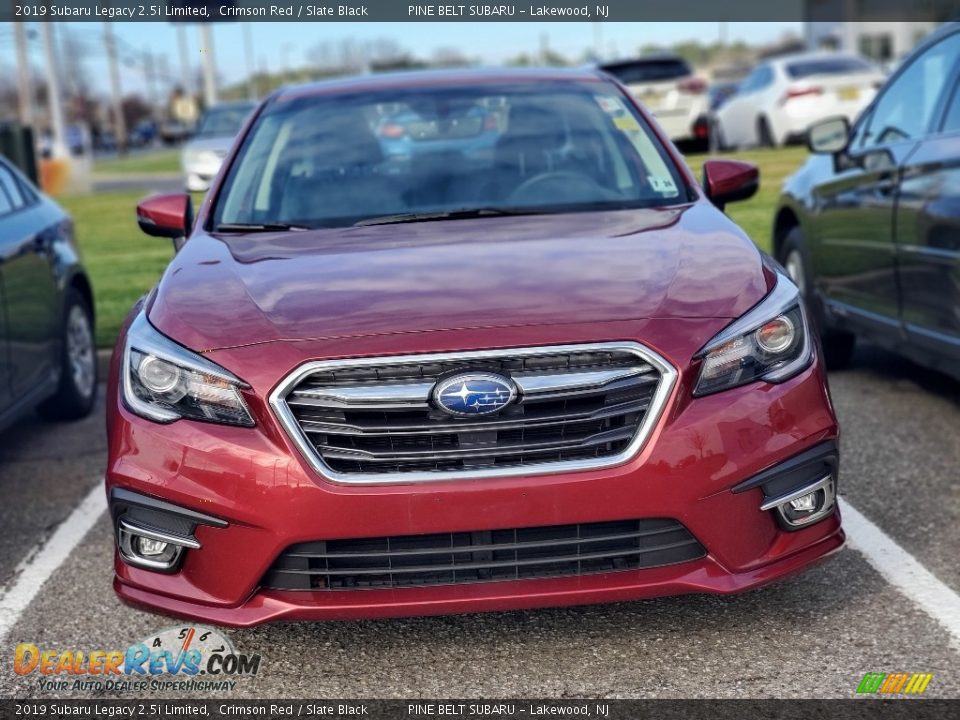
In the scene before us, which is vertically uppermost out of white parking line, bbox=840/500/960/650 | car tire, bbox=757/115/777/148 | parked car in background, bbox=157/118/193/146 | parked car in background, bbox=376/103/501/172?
parked car in background, bbox=376/103/501/172

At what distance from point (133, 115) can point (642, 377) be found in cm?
12545

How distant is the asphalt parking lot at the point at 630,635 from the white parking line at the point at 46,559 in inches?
0.4

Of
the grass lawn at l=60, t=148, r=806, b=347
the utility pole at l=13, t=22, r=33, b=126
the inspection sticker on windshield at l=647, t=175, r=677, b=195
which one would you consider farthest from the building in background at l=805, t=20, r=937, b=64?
the inspection sticker on windshield at l=647, t=175, r=677, b=195

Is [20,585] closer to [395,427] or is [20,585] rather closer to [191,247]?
[191,247]

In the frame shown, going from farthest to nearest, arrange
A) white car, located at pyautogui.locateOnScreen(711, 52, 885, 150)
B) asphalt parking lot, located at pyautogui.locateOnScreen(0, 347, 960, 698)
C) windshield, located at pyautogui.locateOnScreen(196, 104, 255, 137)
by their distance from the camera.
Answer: windshield, located at pyautogui.locateOnScreen(196, 104, 255, 137), white car, located at pyautogui.locateOnScreen(711, 52, 885, 150), asphalt parking lot, located at pyautogui.locateOnScreen(0, 347, 960, 698)

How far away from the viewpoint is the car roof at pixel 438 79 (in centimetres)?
516

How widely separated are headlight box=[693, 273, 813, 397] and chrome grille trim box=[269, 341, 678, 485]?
0.13 m

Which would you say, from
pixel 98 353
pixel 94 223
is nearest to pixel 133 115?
pixel 94 223

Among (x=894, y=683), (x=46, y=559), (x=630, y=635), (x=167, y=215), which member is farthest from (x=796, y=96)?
(x=894, y=683)

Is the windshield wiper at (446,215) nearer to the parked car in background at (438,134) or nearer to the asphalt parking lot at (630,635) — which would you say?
the parked car in background at (438,134)

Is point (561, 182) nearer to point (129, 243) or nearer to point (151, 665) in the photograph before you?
point (151, 665)

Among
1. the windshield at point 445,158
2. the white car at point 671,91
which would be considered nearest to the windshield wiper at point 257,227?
the windshield at point 445,158

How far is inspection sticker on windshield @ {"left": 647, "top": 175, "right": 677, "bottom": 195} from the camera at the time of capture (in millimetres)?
4520

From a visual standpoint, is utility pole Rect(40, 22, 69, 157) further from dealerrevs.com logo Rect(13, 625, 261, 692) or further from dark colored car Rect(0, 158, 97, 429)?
dealerrevs.com logo Rect(13, 625, 261, 692)
